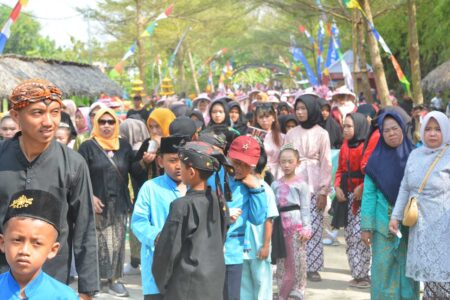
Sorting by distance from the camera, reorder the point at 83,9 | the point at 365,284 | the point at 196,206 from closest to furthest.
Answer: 1. the point at 196,206
2. the point at 365,284
3. the point at 83,9

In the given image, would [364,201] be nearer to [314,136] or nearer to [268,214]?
[268,214]

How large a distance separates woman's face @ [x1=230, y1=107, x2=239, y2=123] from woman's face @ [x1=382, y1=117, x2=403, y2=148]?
4278mm

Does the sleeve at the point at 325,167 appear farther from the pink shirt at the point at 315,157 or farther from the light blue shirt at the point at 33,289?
the light blue shirt at the point at 33,289

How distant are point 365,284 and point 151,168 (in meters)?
2.46

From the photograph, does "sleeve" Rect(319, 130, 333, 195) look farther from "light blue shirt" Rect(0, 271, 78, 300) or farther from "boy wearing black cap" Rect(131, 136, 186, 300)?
"light blue shirt" Rect(0, 271, 78, 300)

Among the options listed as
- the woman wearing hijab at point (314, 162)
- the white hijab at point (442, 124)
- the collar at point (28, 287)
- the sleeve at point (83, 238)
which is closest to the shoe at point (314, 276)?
the woman wearing hijab at point (314, 162)

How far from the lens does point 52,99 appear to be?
3.64 meters

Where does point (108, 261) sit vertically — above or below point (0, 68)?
below

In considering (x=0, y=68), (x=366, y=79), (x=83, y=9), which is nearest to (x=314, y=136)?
(x=366, y=79)

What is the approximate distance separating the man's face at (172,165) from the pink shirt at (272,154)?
345cm

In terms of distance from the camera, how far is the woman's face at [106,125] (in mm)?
7340

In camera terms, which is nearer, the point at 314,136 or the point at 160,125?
the point at 160,125

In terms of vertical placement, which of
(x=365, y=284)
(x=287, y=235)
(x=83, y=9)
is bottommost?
(x=365, y=284)

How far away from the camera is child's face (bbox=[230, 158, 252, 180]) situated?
5.57 m
